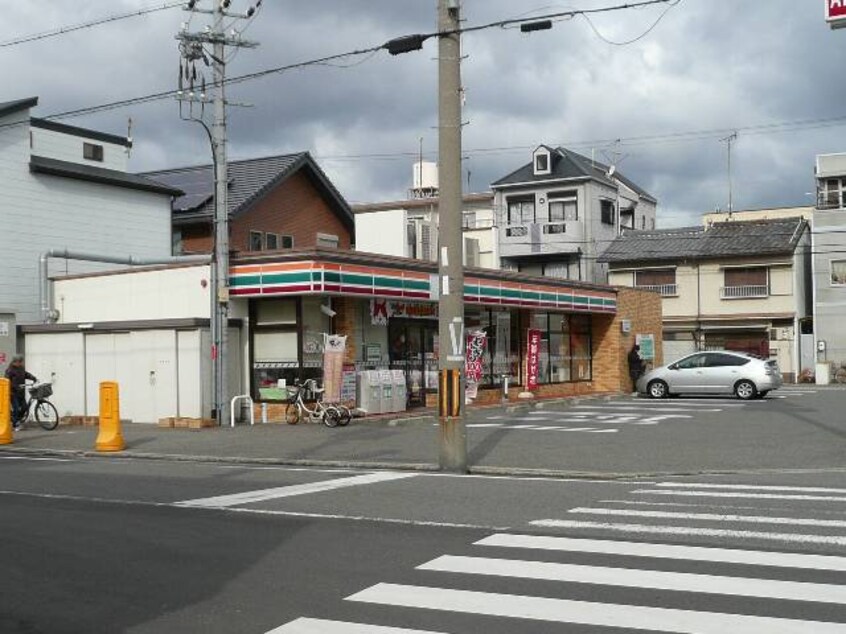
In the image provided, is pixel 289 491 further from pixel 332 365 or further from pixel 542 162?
pixel 542 162

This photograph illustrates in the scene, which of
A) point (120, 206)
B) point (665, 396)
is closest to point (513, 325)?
point (665, 396)

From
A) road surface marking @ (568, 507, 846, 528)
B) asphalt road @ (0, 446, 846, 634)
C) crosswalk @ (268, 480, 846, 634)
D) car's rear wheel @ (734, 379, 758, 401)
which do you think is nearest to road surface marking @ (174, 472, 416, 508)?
asphalt road @ (0, 446, 846, 634)

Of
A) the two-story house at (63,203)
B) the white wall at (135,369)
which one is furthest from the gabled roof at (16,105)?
the white wall at (135,369)

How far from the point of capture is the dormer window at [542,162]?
182 feet

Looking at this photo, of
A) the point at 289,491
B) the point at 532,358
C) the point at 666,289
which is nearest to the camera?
the point at 289,491

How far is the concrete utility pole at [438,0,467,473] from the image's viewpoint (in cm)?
1445

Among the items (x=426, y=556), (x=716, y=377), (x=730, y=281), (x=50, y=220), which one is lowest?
(x=426, y=556)

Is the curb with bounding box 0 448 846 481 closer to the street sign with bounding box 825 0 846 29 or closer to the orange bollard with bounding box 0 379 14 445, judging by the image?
the orange bollard with bounding box 0 379 14 445

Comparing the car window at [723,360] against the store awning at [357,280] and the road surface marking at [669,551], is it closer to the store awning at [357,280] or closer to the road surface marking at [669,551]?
the store awning at [357,280]

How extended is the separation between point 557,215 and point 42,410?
36.7m

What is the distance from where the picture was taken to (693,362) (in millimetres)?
31859

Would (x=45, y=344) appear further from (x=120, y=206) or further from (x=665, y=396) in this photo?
(x=665, y=396)

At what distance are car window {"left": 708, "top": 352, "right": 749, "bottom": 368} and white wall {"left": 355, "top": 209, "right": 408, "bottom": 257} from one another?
37.8 feet

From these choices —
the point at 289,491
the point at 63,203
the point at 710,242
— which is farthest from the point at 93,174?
the point at 710,242
